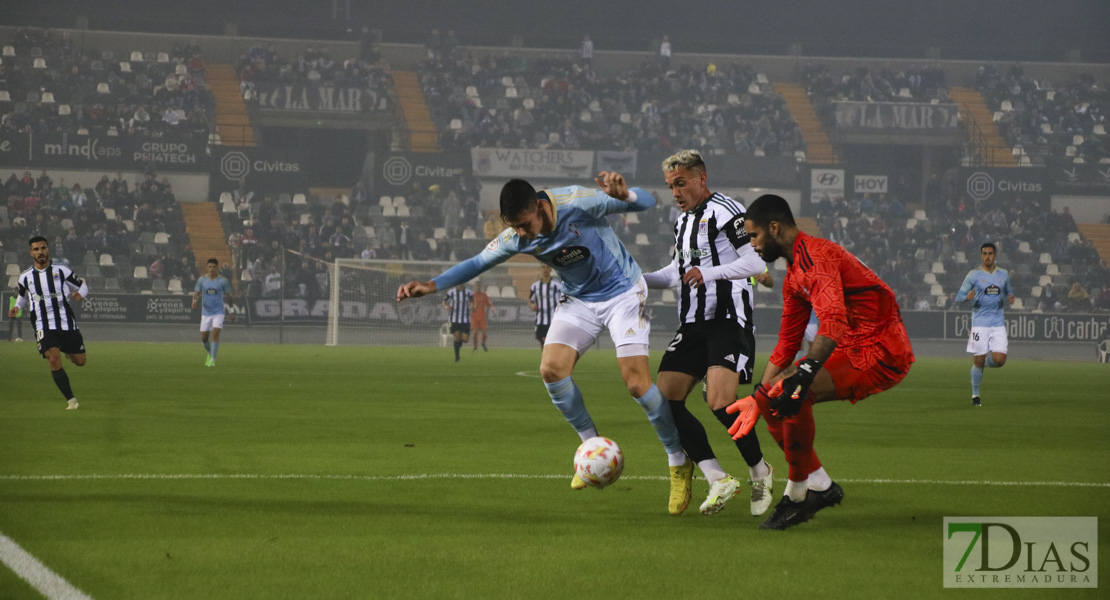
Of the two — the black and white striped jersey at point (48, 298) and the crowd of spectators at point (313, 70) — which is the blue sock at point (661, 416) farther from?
the crowd of spectators at point (313, 70)

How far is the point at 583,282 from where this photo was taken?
730 centimetres

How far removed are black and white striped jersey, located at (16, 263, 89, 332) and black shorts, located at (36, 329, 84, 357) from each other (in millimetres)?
53

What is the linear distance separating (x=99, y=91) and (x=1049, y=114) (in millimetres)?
42316

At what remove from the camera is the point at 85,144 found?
42875 millimetres

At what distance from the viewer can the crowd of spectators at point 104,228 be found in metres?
38.8

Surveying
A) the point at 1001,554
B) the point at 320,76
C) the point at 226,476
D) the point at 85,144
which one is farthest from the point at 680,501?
the point at 320,76

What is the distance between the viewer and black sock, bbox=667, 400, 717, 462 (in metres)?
6.94

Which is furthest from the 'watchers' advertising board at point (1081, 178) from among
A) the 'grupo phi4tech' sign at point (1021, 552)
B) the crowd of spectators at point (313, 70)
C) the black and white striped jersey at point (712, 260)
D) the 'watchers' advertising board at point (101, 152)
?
the 'grupo phi4tech' sign at point (1021, 552)

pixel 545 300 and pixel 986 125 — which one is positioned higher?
pixel 986 125

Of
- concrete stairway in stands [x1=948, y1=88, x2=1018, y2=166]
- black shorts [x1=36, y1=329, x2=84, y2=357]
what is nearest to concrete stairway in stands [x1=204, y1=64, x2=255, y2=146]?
concrete stairway in stands [x1=948, y1=88, x2=1018, y2=166]

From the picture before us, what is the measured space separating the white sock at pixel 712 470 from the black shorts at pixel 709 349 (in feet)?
2.13

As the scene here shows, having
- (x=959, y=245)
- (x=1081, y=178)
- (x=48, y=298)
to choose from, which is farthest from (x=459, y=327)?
(x=1081, y=178)

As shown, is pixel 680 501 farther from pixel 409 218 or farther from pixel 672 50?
pixel 672 50

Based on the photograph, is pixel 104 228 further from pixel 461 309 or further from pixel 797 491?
pixel 797 491
